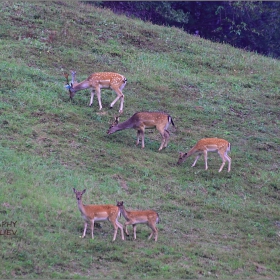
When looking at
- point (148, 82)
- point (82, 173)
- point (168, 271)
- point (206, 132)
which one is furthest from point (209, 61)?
point (168, 271)

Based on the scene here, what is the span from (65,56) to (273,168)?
28.3ft

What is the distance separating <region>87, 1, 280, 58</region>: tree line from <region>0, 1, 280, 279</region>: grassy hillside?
13.6ft

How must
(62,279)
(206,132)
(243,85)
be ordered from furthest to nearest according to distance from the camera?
(243,85)
(206,132)
(62,279)

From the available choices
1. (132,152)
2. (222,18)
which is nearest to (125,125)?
(132,152)

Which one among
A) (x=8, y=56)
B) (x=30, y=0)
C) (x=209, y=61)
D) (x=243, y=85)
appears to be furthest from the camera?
(x=30, y=0)

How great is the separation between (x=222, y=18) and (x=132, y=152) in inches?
747

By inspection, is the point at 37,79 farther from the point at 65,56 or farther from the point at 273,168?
the point at 273,168

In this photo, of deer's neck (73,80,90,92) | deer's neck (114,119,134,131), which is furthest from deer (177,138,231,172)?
deer's neck (73,80,90,92)

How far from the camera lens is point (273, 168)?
1733 centimetres

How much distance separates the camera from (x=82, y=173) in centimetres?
1523

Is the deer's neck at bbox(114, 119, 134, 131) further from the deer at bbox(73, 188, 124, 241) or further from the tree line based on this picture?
the tree line

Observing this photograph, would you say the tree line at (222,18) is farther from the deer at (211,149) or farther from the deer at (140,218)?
the deer at (140,218)

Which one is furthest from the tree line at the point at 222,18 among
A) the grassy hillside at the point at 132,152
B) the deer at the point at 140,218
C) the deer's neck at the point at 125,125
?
the deer at the point at 140,218

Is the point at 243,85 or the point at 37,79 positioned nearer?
the point at 37,79
